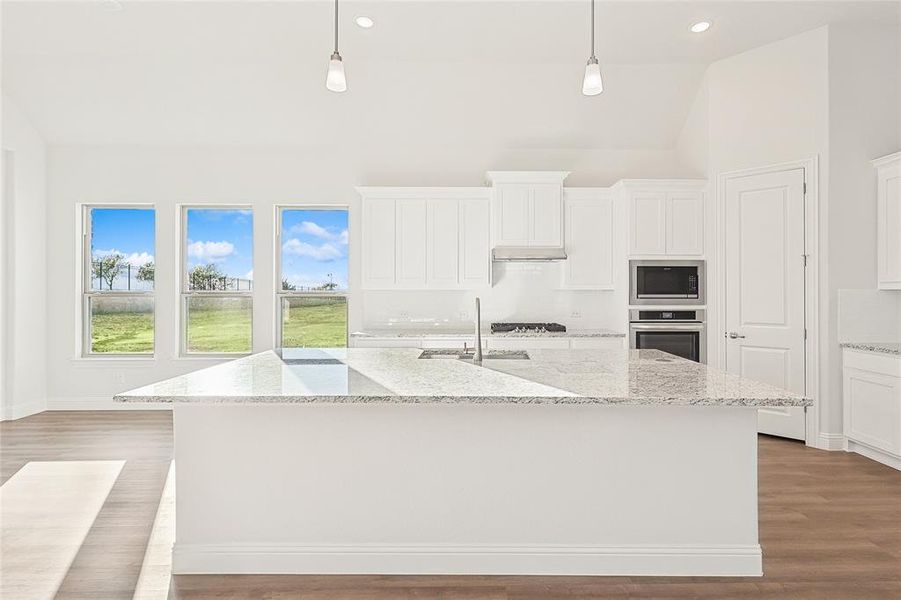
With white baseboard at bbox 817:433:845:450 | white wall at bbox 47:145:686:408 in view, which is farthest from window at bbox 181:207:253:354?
white baseboard at bbox 817:433:845:450

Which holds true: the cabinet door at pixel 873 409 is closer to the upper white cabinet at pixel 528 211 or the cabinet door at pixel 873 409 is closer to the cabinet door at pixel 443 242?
the upper white cabinet at pixel 528 211

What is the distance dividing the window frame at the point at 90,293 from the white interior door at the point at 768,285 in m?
5.82

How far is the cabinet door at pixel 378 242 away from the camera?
541cm

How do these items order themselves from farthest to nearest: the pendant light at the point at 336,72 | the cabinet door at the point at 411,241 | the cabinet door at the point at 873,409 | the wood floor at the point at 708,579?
the cabinet door at the point at 411,241
the cabinet door at the point at 873,409
the pendant light at the point at 336,72
the wood floor at the point at 708,579

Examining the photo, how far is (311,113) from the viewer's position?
5.46 metres

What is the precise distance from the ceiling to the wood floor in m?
3.37

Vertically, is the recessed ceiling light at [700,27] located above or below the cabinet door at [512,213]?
above

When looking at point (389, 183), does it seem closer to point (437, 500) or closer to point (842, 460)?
point (437, 500)

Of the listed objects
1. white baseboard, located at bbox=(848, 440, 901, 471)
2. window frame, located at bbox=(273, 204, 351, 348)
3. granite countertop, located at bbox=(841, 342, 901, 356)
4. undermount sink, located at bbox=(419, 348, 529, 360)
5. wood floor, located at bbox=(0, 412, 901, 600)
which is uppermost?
window frame, located at bbox=(273, 204, 351, 348)

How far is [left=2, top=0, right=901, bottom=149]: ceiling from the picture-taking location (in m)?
4.20

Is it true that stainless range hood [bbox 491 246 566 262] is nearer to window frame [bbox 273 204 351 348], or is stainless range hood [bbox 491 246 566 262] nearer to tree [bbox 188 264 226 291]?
window frame [bbox 273 204 351 348]

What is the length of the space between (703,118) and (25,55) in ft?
20.8

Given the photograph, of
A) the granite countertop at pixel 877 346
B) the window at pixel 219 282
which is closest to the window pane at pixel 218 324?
the window at pixel 219 282

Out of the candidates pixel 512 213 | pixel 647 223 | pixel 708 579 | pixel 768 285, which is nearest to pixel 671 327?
pixel 768 285
